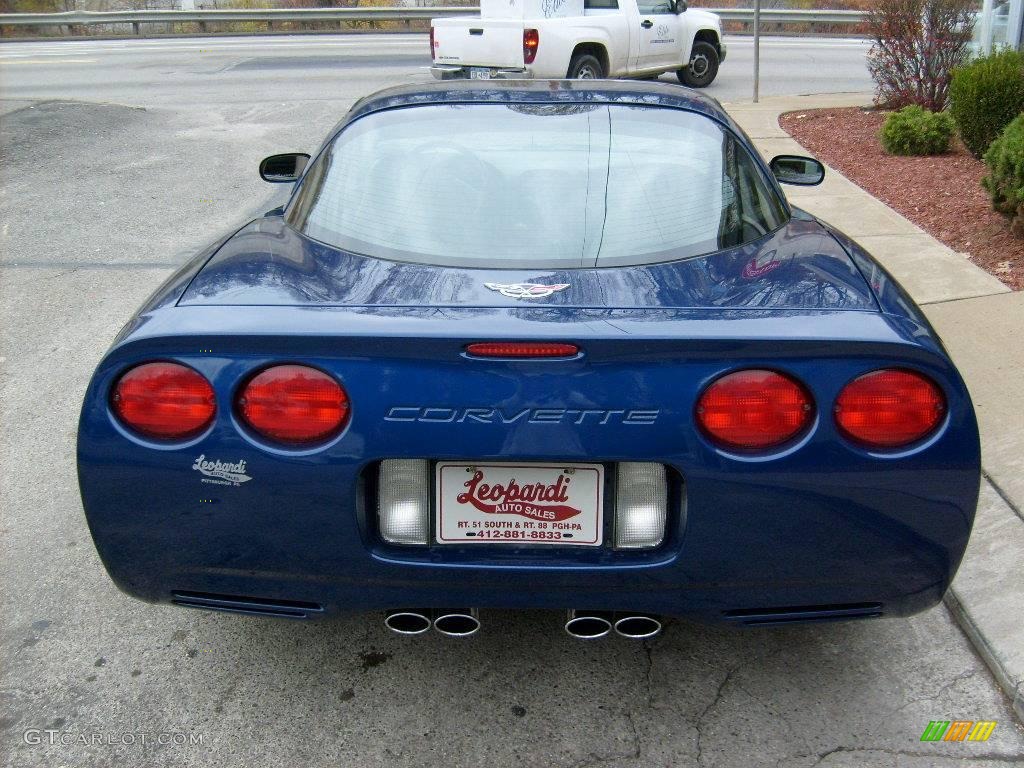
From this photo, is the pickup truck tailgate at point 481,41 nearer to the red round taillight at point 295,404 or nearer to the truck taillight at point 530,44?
the truck taillight at point 530,44

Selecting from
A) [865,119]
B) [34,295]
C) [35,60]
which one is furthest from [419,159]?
[35,60]

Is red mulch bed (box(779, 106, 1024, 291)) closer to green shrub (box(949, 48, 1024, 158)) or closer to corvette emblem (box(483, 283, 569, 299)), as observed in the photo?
green shrub (box(949, 48, 1024, 158))

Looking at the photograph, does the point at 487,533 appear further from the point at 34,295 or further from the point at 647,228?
the point at 34,295

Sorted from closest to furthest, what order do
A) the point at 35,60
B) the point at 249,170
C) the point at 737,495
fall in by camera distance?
the point at 737,495, the point at 249,170, the point at 35,60

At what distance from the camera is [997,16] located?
1207cm

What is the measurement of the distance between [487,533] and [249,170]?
860 cm

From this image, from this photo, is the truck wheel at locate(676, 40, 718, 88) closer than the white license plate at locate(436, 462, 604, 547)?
No

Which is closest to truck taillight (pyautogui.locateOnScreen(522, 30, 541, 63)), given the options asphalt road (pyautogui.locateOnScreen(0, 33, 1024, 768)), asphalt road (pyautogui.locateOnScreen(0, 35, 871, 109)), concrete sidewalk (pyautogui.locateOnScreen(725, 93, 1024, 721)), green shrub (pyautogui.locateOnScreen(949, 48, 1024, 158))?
asphalt road (pyautogui.locateOnScreen(0, 35, 871, 109))

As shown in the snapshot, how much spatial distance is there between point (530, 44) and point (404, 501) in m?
13.1

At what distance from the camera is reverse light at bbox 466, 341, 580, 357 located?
2.34 m

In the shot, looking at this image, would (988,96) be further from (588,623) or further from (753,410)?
(588,623)

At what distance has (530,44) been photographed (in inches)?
575

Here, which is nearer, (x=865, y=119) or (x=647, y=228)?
(x=647, y=228)

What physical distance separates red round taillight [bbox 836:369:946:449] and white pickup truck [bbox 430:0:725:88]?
40.1 feet
